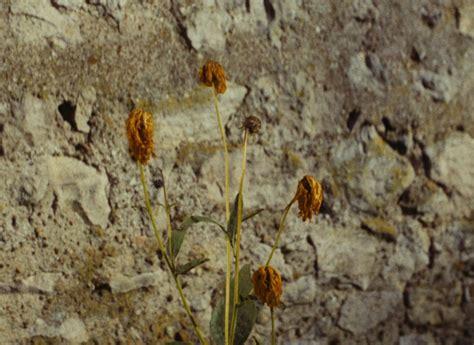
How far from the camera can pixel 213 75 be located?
4.91 feet

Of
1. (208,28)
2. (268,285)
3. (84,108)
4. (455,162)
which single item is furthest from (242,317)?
(455,162)

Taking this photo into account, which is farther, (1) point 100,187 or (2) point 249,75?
(2) point 249,75

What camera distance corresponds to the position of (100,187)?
1.72 metres

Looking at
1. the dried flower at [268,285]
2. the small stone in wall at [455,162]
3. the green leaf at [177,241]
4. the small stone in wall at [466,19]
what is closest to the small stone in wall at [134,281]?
the green leaf at [177,241]

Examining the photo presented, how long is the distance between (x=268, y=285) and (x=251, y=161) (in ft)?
1.62

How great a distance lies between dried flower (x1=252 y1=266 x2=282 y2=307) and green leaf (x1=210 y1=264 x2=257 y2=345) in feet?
0.45

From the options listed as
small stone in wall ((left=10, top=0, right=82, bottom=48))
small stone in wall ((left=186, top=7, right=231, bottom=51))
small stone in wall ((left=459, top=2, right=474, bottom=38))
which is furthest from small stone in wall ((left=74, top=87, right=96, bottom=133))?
small stone in wall ((left=459, top=2, right=474, bottom=38))

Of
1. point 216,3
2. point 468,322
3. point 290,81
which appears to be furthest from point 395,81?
point 468,322

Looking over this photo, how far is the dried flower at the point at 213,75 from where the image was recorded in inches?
58.8

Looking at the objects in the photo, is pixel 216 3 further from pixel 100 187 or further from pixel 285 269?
pixel 285 269

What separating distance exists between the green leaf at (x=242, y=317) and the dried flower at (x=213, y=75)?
0.37 metres

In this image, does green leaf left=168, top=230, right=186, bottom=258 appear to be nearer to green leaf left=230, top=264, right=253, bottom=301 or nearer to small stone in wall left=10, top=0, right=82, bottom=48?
green leaf left=230, top=264, right=253, bottom=301

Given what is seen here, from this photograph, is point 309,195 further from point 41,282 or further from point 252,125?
point 41,282

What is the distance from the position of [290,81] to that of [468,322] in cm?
78
